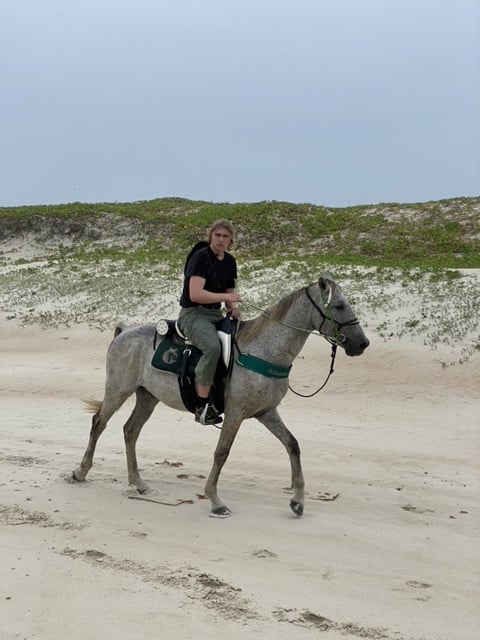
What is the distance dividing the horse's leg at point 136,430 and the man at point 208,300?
103 centimetres

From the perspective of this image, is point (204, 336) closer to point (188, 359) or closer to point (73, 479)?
point (188, 359)

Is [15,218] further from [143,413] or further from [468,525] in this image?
[468,525]

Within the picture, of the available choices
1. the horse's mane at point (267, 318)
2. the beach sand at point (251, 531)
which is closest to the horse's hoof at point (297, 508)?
the beach sand at point (251, 531)

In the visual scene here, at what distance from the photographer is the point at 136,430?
7.36 m

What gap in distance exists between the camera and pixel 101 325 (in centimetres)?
1797

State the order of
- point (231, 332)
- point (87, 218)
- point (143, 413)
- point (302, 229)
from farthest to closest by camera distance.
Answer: point (87, 218)
point (302, 229)
point (143, 413)
point (231, 332)

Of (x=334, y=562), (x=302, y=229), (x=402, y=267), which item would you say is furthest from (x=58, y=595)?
(x=302, y=229)

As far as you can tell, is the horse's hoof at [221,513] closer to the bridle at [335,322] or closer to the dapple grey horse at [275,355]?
the dapple grey horse at [275,355]

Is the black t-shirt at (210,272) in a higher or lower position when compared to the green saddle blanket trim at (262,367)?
higher

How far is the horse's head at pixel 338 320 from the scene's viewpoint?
611 cm

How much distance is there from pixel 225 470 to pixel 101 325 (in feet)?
35.4

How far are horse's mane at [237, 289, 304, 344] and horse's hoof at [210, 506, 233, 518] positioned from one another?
5.56 feet

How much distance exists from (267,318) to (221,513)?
202cm

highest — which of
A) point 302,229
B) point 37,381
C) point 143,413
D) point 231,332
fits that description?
point 302,229
